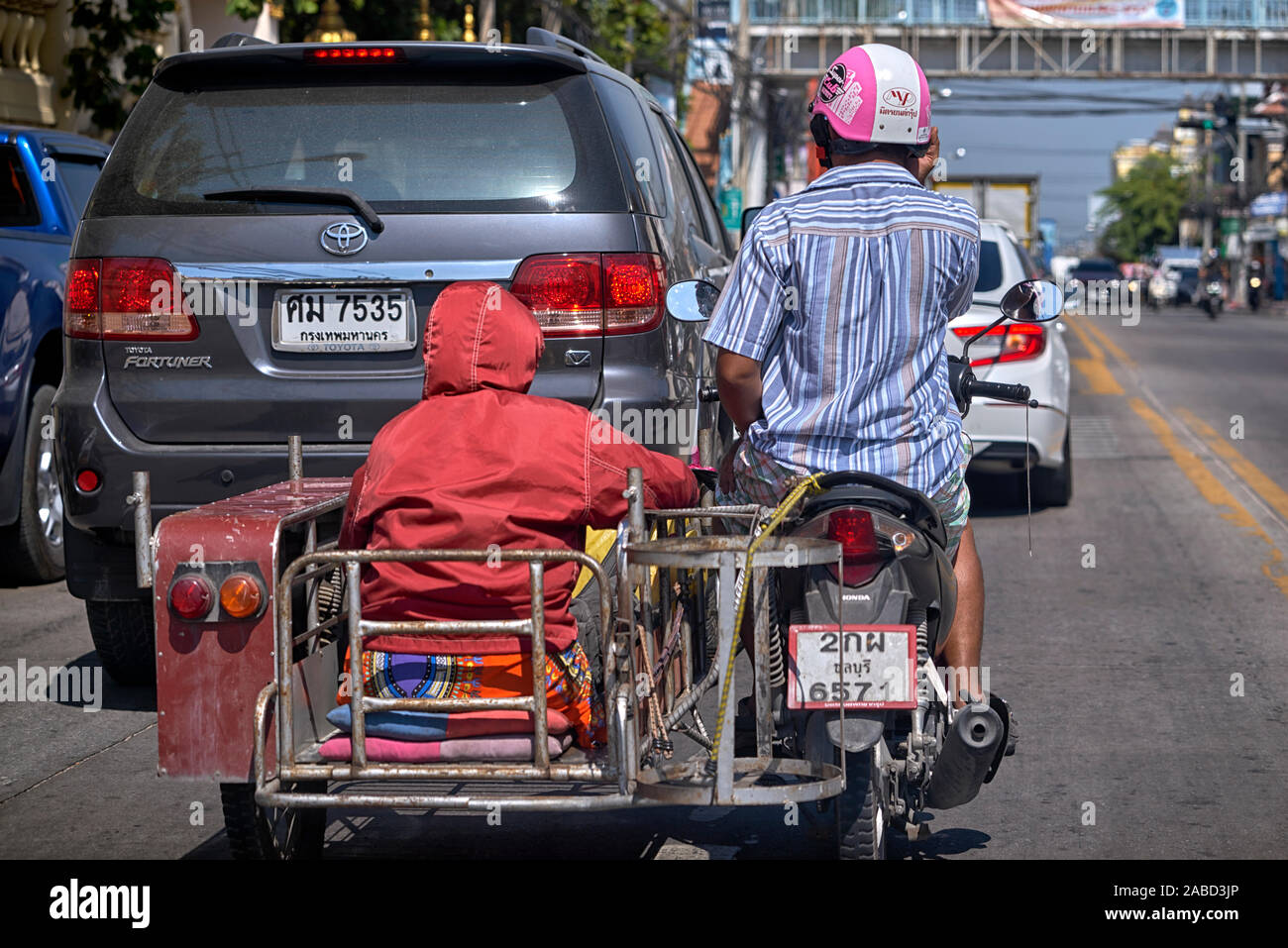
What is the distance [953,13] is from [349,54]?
44832 millimetres

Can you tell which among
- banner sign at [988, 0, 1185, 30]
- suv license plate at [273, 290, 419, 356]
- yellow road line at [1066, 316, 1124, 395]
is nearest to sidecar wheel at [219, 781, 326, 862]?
suv license plate at [273, 290, 419, 356]

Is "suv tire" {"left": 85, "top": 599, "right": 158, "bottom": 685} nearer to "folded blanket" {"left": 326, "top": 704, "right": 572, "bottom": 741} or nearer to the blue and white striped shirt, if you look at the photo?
"folded blanket" {"left": 326, "top": 704, "right": 572, "bottom": 741}

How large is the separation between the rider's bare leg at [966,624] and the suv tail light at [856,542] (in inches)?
24.4

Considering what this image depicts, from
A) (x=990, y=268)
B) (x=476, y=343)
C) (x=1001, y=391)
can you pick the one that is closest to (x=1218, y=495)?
(x=990, y=268)

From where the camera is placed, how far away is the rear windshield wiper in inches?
203

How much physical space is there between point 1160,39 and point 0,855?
4765 centimetres

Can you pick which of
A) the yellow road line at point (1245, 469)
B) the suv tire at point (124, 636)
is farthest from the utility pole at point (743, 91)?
the suv tire at point (124, 636)

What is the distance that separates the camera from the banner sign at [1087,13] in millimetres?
47250

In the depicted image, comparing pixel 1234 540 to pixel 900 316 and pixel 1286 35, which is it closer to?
pixel 900 316

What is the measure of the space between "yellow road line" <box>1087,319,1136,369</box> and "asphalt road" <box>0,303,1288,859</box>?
1393cm

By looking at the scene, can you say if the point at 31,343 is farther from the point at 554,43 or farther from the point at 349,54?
the point at 554,43

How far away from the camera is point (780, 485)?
3.82 metres
